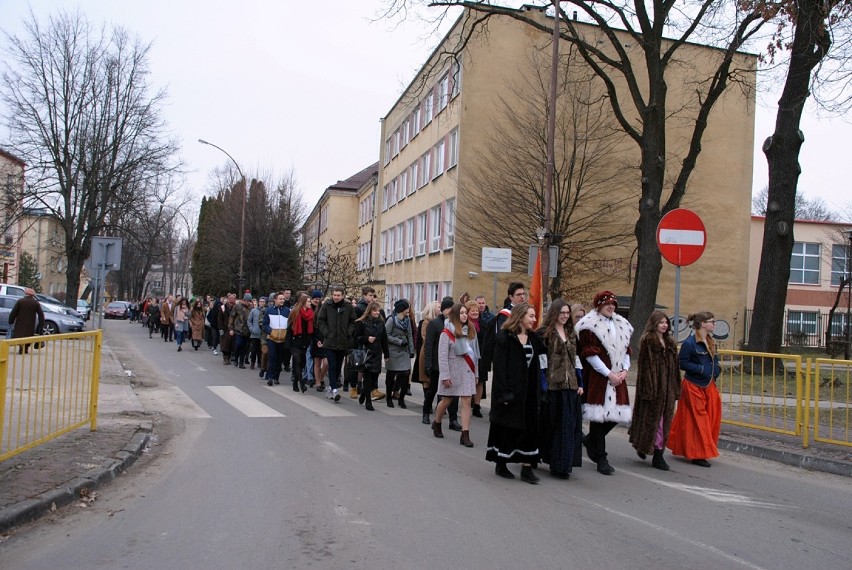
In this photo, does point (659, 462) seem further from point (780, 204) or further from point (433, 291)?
point (433, 291)

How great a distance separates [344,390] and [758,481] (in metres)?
9.23

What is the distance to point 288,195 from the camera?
46312 mm

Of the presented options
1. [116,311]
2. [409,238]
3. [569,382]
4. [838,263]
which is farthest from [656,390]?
[116,311]

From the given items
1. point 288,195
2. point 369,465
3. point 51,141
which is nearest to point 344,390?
point 369,465

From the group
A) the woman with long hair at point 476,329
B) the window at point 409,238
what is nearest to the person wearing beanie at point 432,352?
the woman with long hair at point 476,329

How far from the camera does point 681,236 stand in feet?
35.5

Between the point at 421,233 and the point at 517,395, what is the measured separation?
1297 inches

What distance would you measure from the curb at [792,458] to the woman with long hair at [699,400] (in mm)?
984

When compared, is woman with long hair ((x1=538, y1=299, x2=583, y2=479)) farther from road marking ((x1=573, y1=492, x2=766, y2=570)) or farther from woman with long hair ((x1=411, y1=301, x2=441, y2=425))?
woman with long hair ((x1=411, y1=301, x2=441, y2=425))

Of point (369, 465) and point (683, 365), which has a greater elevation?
point (683, 365)

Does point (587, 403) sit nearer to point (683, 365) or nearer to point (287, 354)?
point (683, 365)

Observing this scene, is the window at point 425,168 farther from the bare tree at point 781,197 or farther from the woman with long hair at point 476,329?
the woman with long hair at point 476,329

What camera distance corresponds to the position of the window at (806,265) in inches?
1767

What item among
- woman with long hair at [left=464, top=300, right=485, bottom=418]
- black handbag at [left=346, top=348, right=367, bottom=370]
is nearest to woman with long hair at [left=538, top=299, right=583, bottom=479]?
woman with long hair at [left=464, top=300, right=485, bottom=418]
